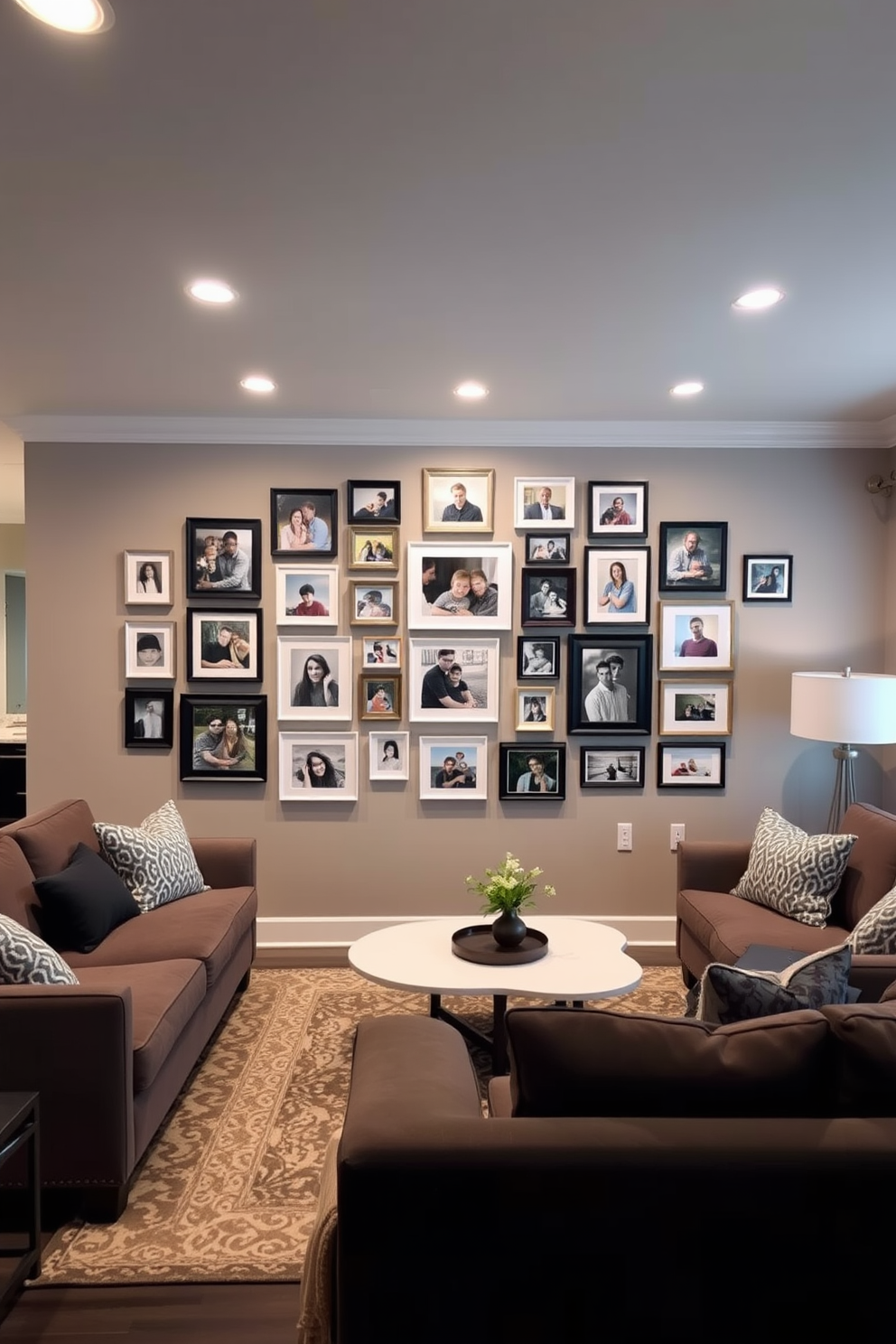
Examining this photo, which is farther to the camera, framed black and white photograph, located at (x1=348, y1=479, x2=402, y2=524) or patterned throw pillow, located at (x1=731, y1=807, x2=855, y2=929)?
framed black and white photograph, located at (x1=348, y1=479, x2=402, y2=524)

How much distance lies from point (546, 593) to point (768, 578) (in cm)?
114

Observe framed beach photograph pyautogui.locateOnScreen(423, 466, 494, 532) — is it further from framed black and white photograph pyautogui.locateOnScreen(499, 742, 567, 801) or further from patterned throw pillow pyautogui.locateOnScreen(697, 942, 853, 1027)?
patterned throw pillow pyautogui.locateOnScreen(697, 942, 853, 1027)

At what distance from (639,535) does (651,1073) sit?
10.5 feet

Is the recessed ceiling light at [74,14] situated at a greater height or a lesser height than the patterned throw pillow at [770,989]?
greater

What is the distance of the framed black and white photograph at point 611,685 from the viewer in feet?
14.0

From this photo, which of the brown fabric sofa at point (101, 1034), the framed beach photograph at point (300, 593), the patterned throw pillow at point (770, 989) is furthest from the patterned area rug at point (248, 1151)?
the framed beach photograph at point (300, 593)

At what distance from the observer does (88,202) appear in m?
2.07

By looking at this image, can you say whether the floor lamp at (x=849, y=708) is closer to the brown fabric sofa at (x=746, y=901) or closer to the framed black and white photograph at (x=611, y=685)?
the brown fabric sofa at (x=746, y=901)

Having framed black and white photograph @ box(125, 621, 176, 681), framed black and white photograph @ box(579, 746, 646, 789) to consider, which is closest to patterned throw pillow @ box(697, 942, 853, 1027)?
Result: framed black and white photograph @ box(579, 746, 646, 789)

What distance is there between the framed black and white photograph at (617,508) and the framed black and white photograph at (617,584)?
3.6 inches

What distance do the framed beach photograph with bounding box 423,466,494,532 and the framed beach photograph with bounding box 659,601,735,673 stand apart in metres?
1.04

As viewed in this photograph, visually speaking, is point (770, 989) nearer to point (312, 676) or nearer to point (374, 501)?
point (312, 676)

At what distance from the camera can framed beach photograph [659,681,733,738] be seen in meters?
4.27

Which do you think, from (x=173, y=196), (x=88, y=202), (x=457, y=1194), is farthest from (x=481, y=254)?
(x=457, y=1194)
